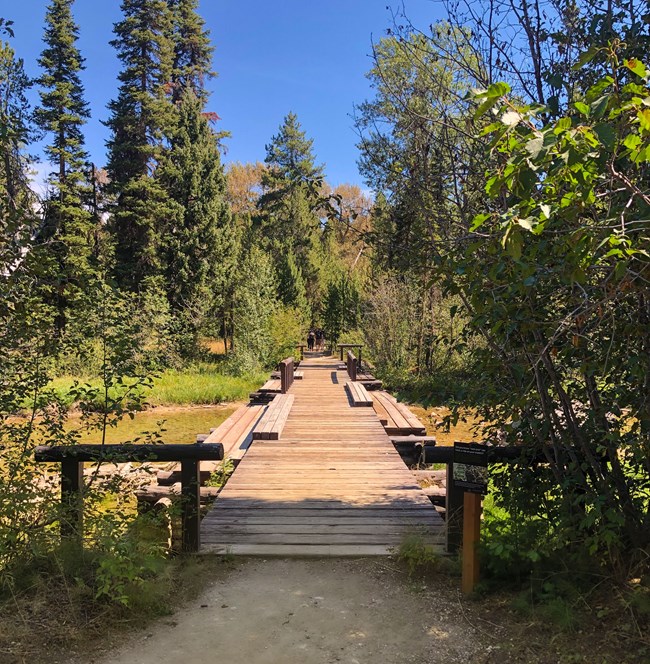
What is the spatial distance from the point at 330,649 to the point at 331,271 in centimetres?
4116

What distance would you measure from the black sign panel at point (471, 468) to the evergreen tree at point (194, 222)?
23521 millimetres

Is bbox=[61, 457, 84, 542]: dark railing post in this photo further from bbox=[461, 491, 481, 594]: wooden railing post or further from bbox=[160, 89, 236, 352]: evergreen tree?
bbox=[160, 89, 236, 352]: evergreen tree

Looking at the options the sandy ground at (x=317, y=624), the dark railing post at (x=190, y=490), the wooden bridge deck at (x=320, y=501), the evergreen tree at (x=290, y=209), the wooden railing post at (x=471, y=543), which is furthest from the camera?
the evergreen tree at (x=290, y=209)

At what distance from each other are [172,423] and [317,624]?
38.0 ft

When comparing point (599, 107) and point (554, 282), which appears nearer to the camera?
point (599, 107)

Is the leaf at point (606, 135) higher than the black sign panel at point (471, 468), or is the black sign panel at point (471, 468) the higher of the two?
the leaf at point (606, 135)

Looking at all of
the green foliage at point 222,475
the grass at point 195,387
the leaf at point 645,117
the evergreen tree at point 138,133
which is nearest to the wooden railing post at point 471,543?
the leaf at point 645,117

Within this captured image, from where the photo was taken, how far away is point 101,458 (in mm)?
3504

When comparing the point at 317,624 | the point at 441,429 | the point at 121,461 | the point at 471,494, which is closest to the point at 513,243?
the point at 471,494

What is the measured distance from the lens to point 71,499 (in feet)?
11.6

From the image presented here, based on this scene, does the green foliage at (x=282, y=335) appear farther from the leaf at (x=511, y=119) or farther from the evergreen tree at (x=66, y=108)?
the leaf at (x=511, y=119)

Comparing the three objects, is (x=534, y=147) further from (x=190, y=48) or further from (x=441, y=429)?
(x=190, y=48)

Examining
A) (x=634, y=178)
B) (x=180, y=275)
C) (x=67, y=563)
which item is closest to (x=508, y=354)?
(x=634, y=178)

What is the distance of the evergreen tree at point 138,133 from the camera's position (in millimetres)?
28891
